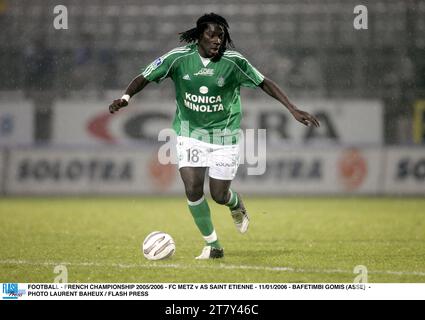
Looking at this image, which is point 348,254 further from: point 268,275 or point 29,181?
point 29,181

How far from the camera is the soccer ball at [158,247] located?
759 cm

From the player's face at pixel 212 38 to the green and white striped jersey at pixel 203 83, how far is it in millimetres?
178

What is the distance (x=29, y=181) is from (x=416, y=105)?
813cm

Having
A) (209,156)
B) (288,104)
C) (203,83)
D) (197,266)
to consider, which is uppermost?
(203,83)

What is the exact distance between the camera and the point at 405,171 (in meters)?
16.7

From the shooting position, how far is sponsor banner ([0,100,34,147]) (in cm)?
1734

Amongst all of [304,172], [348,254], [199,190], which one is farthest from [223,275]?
[304,172]

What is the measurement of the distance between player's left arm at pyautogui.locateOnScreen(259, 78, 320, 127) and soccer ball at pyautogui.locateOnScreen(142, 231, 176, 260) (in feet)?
5.34

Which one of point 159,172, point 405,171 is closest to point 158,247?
point 159,172

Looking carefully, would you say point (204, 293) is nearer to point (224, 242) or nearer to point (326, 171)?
point (224, 242)

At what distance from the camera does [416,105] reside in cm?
1773

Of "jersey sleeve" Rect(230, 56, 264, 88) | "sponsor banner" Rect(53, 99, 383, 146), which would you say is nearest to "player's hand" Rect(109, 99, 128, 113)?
"jersey sleeve" Rect(230, 56, 264, 88)

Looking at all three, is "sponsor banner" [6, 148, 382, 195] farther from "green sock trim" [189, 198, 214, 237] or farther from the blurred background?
"green sock trim" [189, 198, 214, 237]

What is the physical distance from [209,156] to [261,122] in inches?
392
